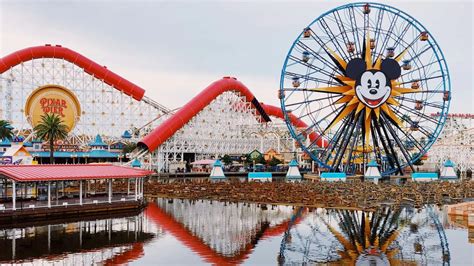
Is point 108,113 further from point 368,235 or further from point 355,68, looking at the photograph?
point 368,235

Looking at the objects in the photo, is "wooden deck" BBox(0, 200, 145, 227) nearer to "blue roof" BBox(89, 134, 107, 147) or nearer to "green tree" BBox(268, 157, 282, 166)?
"blue roof" BBox(89, 134, 107, 147)

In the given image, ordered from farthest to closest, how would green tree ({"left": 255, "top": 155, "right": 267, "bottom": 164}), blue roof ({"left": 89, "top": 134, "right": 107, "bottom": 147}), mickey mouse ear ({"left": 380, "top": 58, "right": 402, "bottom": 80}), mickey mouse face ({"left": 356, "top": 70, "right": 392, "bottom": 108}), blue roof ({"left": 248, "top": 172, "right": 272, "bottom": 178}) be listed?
green tree ({"left": 255, "top": 155, "right": 267, "bottom": 164})
blue roof ({"left": 89, "top": 134, "right": 107, "bottom": 147})
blue roof ({"left": 248, "top": 172, "right": 272, "bottom": 178})
mickey mouse ear ({"left": 380, "top": 58, "right": 402, "bottom": 80})
mickey mouse face ({"left": 356, "top": 70, "right": 392, "bottom": 108})

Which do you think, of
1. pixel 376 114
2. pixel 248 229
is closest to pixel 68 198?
pixel 248 229

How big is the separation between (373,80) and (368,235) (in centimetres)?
2944

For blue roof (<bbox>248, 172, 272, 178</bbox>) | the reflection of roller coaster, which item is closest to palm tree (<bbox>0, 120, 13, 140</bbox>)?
blue roof (<bbox>248, 172, 272, 178</bbox>)

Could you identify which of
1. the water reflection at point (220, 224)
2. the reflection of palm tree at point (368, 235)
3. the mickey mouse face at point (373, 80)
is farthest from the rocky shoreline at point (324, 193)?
the mickey mouse face at point (373, 80)

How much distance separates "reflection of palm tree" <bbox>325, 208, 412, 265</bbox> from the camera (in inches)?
822

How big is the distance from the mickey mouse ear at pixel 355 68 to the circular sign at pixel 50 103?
122 ft

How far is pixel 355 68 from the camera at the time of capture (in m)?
52.3

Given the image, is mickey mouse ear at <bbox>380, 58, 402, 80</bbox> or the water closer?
the water

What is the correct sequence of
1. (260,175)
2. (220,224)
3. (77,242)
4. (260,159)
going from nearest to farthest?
(77,242)
(220,224)
(260,175)
(260,159)

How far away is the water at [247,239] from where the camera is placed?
20906 millimetres

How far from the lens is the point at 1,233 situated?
2566 centimetres

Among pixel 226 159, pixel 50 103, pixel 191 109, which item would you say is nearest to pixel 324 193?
pixel 191 109
